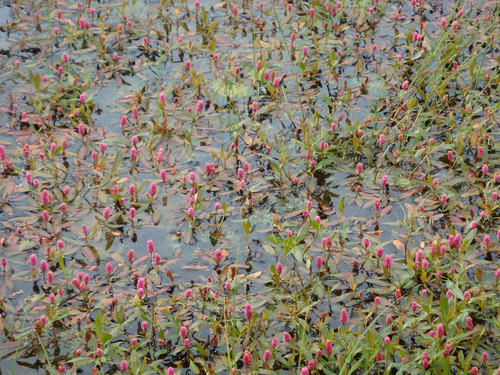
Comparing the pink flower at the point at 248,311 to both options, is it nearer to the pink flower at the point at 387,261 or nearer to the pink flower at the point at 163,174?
the pink flower at the point at 387,261

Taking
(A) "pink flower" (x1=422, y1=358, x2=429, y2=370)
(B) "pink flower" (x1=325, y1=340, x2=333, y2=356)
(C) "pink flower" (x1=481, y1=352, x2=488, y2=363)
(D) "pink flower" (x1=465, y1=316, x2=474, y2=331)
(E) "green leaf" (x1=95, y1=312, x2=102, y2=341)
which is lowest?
(E) "green leaf" (x1=95, y1=312, x2=102, y2=341)

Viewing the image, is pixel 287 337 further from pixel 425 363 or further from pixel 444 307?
pixel 444 307

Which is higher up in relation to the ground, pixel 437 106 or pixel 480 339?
pixel 437 106

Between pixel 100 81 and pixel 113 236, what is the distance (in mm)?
1766

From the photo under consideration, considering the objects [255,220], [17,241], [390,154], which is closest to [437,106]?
[390,154]

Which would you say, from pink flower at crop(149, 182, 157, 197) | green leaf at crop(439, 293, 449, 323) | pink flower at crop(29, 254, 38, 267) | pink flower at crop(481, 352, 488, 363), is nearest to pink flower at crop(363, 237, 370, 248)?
green leaf at crop(439, 293, 449, 323)

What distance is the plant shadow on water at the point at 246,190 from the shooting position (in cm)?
325

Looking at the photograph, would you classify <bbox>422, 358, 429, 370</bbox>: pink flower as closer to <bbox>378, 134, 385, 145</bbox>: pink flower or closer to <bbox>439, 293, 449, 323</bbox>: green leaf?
<bbox>439, 293, 449, 323</bbox>: green leaf

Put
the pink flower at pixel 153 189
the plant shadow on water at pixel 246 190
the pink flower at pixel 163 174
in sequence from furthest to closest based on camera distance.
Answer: the pink flower at pixel 163 174
the pink flower at pixel 153 189
the plant shadow on water at pixel 246 190

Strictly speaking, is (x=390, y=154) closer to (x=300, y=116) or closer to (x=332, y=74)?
(x=300, y=116)

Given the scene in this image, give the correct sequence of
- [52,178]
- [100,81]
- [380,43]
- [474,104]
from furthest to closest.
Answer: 1. [380,43]
2. [100,81]
3. [474,104]
4. [52,178]

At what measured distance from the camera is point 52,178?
168 inches

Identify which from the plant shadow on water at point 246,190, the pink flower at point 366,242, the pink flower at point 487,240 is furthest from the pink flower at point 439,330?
the pink flower at point 487,240

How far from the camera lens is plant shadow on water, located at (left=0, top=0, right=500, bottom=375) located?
3.25 meters
